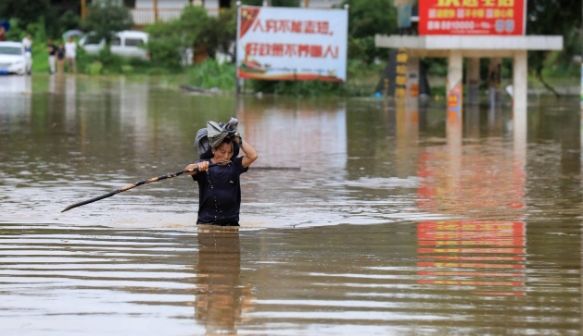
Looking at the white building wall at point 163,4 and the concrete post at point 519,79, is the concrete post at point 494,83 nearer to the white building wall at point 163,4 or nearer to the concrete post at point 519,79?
the concrete post at point 519,79

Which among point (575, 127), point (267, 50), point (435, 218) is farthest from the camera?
point (267, 50)

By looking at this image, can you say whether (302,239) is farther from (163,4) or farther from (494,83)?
(163,4)

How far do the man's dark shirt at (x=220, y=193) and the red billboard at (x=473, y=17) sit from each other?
21.5 meters

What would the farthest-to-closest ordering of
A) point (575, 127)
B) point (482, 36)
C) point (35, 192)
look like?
point (482, 36) < point (575, 127) < point (35, 192)

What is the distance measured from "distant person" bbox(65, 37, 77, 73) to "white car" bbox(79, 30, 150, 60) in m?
3.70

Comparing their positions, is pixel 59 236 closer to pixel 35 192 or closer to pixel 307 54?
pixel 35 192

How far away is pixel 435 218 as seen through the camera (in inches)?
400

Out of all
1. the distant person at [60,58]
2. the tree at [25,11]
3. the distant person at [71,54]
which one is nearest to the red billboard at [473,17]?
the distant person at [60,58]

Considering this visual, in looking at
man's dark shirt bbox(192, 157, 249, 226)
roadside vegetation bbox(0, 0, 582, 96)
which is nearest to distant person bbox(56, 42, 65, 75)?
roadside vegetation bbox(0, 0, 582, 96)

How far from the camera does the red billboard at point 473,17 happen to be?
29.2m

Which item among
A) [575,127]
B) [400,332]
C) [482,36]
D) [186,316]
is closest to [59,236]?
[186,316]

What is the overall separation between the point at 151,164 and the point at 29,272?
8.14 m

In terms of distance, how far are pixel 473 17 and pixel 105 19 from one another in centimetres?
2499

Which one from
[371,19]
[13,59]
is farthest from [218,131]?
[371,19]
